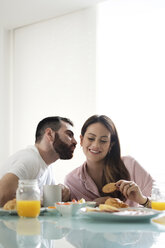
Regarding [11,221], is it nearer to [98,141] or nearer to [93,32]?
[98,141]

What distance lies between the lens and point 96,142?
Result: 2.33 metres

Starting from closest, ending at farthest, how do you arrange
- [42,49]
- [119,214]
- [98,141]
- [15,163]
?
[119,214] → [15,163] → [98,141] → [42,49]

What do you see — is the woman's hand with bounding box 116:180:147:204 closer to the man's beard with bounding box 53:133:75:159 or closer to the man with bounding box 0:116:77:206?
the man with bounding box 0:116:77:206

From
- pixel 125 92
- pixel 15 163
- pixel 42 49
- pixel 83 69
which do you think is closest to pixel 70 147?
pixel 15 163

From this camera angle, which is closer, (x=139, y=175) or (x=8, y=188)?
(x=8, y=188)

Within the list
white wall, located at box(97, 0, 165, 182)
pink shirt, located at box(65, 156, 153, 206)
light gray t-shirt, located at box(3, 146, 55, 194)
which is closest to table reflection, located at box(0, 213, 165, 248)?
light gray t-shirt, located at box(3, 146, 55, 194)

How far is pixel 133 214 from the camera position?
4.44 feet

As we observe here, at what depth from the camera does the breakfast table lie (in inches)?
38.1

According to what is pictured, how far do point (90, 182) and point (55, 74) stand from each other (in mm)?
2455

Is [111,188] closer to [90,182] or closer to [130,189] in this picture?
[130,189]

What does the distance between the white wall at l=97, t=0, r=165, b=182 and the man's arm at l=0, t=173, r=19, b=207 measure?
2.11m

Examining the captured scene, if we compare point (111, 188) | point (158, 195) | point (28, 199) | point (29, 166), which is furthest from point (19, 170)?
point (158, 195)

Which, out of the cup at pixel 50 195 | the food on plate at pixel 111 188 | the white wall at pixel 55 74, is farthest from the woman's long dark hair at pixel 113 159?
the white wall at pixel 55 74

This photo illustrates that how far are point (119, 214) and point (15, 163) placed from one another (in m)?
0.88
